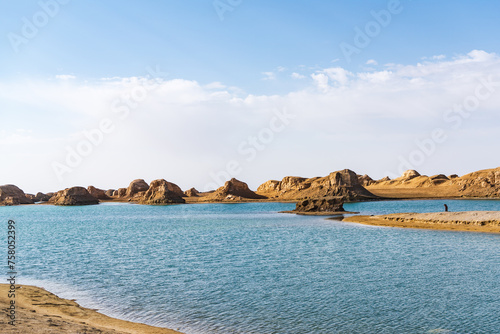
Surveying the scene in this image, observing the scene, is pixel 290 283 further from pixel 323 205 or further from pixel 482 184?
pixel 482 184

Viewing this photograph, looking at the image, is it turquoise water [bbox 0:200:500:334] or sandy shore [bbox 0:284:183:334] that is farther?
turquoise water [bbox 0:200:500:334]

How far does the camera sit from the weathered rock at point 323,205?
87000 millimetres

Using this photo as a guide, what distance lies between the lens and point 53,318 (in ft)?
47.4

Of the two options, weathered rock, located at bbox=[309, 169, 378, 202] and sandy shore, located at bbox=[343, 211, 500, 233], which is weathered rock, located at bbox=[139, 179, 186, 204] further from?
sandy shore, located at bbox=[343, 211, 500, 233]

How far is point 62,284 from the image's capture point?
2228cm

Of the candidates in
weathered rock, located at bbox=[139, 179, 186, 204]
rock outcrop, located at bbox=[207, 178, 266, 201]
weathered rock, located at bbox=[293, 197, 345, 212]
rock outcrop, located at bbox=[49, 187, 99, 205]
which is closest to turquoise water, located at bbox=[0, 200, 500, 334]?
weathered rock, located at bbox=[293, 197, 345, 212]

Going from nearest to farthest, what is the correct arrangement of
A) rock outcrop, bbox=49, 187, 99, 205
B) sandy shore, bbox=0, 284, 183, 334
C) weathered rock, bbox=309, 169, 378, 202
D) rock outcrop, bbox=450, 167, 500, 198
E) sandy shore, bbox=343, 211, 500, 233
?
sandy shore, bbox=0, 284, 183, 334
sandy shore, bbox=343, 211, 500, 233
weathered rock, bbox=309, 169, 378, 202
rock outcrop, bbox=450, 167, 500, 198
rock outcrop, bbox=49, 187, 99, 205

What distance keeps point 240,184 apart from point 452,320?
6967 inches

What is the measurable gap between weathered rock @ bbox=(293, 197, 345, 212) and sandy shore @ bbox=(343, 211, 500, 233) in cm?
2716

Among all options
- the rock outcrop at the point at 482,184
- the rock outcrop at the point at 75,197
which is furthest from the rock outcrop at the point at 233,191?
the rock outcrop at the point at 482,184

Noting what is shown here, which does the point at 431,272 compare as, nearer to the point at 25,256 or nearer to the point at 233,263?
the point at 233,263

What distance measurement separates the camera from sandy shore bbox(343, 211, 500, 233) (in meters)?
43.9

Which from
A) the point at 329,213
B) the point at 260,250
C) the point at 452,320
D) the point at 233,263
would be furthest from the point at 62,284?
the point at 329,213

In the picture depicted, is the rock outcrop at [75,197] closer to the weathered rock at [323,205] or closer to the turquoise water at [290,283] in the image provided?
the weathered rock at [323,205]
